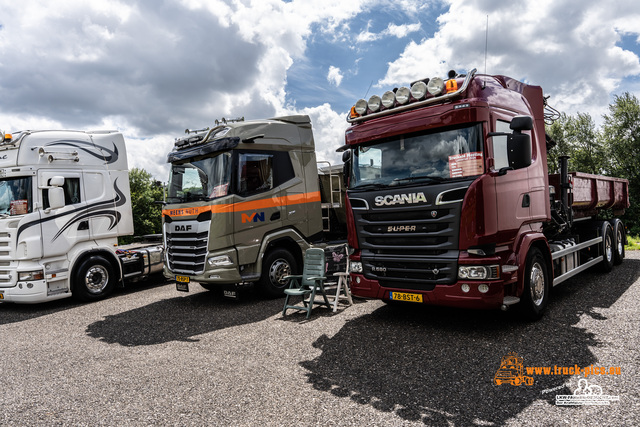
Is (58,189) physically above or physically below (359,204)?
above

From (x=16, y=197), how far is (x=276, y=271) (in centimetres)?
529

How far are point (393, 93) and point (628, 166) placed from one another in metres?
39.8

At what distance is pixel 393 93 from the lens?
18.5ft

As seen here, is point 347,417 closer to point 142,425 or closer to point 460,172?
point 142,425

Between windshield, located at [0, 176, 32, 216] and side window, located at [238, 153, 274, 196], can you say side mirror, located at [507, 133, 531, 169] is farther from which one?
windshield, located at [0, 176, 32, 216]

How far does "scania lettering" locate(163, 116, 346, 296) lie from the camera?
7398 millimetres

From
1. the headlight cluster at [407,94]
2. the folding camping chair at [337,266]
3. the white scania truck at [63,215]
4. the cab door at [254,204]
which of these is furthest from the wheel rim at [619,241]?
the white scania truck at [63,215]

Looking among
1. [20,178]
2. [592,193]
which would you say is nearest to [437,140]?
[592,193]

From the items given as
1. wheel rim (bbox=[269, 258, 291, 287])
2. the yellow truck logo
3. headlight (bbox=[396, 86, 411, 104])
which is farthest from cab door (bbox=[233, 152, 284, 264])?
the yellow truck logo

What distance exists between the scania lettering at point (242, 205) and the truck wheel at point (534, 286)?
14.2 feet

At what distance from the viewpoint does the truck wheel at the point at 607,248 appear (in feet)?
28.2

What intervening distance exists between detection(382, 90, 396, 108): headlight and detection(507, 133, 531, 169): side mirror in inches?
61.6

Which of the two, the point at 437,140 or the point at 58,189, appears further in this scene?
the point at 58,189

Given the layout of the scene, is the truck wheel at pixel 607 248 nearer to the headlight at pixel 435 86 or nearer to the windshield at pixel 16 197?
the headlight at pixel 435 86
